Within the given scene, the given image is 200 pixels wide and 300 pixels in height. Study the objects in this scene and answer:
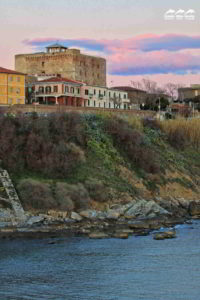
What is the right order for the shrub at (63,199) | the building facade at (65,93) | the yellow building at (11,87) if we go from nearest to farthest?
the shrub at (63,199) → the yellow building at (11,87) → the building facade at (65,93)

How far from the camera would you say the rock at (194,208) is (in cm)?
5441

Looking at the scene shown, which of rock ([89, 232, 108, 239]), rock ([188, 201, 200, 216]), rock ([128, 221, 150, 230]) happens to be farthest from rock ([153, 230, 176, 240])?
rock ([188, 201, 200, 216])

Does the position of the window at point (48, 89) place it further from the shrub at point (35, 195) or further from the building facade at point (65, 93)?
the shrub at point (35, 195)

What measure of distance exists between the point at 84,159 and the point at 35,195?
10.6 meters

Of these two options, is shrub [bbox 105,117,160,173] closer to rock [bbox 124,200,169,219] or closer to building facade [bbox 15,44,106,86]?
rock [bbox 124,200,169,219]

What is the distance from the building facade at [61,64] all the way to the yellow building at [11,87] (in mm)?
24670

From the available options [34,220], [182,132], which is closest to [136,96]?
[182,132]

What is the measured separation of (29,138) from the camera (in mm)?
57094

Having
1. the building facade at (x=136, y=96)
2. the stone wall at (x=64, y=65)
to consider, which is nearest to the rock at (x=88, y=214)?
the stone wall at (x=64, y=65)

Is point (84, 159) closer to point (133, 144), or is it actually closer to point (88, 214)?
point (133, 144)

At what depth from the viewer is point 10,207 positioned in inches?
1848

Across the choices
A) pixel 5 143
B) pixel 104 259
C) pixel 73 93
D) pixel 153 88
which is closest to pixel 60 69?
pixel 73 93

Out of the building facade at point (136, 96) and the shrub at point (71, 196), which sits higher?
the building facade at point (136, 96)

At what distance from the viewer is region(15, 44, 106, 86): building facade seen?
119m
